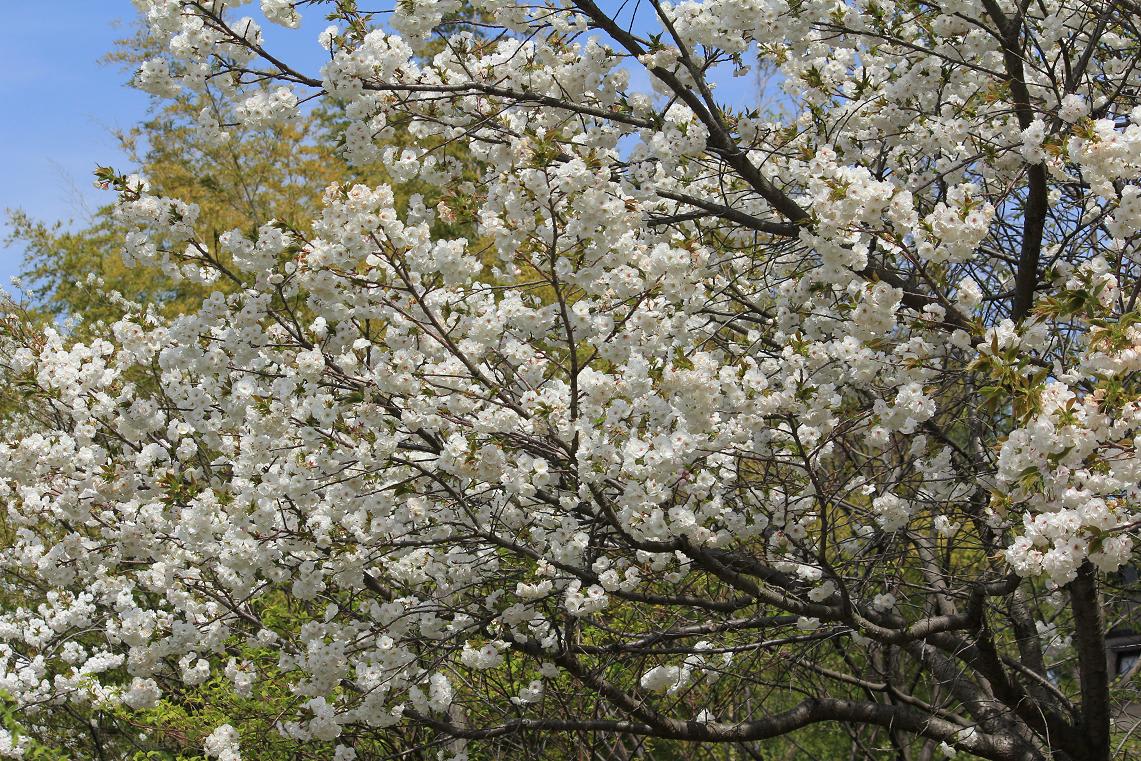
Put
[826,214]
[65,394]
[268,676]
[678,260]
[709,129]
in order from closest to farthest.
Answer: [826,214] < [678,260] < [709,129] < [65,394] < [268,676]

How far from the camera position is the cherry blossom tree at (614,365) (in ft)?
12.7

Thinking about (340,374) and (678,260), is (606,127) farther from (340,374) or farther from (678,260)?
(340,374)

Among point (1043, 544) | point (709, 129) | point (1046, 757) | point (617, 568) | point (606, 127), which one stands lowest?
point (1046, 757)

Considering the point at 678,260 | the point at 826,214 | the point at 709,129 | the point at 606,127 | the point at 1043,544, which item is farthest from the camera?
the point at 606,127

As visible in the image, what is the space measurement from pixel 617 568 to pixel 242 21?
2.73 metres

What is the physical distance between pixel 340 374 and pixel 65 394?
197 cm

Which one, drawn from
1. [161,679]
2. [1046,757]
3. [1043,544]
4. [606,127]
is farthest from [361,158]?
[161,679]

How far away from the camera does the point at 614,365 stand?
4.73m

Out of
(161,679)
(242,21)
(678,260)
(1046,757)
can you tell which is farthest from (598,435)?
(161,679)

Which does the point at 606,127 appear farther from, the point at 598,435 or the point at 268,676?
the point at 268,676

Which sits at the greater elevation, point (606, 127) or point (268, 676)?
point (606, 127)

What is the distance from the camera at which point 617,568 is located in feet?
15.4

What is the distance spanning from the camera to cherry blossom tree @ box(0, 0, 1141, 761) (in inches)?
152

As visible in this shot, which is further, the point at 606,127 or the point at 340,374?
the point at 606,127
